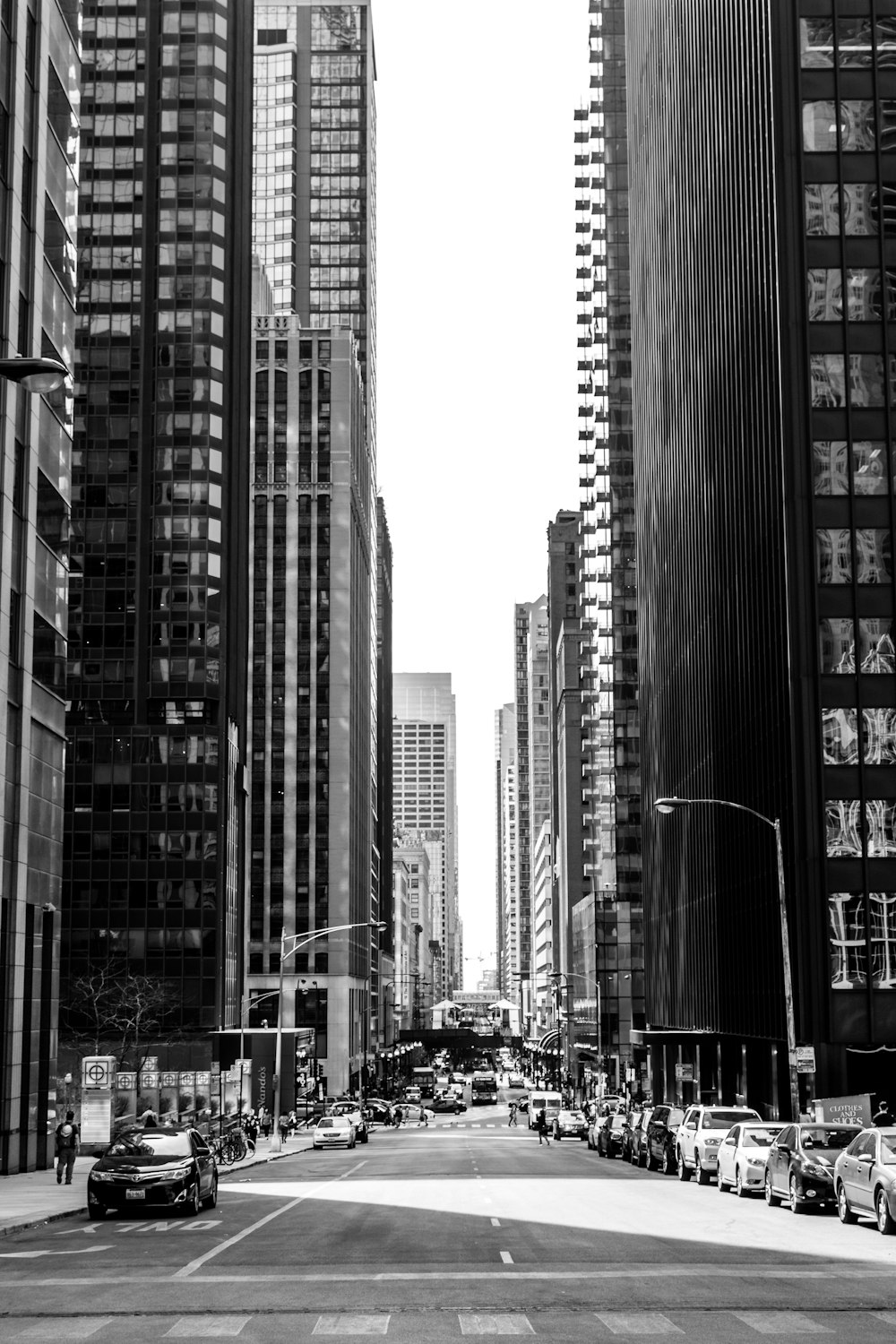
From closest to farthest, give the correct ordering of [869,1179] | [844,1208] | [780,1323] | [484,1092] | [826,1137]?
[780,1323] → [869,1179] → [844,1208] → [826,1137] → [484,1092]

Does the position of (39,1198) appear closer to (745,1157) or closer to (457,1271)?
(745,1157)

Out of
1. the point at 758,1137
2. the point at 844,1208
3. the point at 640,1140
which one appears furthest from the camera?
the point at 640,1140

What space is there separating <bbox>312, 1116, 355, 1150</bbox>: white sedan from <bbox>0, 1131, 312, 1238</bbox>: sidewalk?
20555 millimetres

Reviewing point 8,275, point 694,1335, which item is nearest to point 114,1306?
point 694,1335

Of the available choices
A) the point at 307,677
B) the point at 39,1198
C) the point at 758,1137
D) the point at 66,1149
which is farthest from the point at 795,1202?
the point at 307,677

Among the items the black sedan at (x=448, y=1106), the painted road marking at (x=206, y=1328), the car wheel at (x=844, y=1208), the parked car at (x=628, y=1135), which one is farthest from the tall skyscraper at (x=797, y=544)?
the black sedan at (x=448, y=1106)

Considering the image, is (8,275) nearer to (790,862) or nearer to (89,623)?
(790,862)

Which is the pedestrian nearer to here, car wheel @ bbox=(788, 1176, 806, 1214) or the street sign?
car wheel @ bbox=(788, 1176, 806, 1214)

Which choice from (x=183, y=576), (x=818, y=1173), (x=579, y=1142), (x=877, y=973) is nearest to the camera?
(x=818, y=1173)

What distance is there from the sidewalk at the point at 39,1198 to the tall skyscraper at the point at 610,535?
88206mm

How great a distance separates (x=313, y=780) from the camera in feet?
503

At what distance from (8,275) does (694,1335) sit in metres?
35.0

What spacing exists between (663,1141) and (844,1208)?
1929 cm

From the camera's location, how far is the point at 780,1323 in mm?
14695
